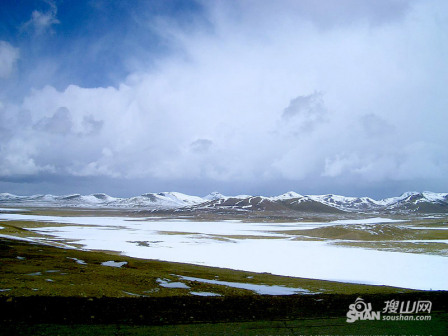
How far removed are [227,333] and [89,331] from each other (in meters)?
5.26

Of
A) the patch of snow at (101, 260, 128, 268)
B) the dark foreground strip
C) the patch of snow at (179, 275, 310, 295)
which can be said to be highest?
the dark foreground strip

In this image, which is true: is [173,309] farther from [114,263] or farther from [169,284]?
[114,263]

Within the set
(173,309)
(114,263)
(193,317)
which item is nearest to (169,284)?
(173,309)

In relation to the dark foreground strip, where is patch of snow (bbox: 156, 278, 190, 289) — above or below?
below

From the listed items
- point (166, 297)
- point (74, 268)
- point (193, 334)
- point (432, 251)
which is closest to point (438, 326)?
point (193, 334)

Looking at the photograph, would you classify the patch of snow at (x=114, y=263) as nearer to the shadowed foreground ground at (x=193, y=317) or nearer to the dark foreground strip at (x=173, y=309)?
the dark foreground strip at (x=173, y=309)

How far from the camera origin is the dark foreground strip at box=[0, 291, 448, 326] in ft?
43.6

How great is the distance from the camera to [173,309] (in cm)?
1500

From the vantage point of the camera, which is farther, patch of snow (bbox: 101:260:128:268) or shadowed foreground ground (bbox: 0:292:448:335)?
patch of snow (bbox: 101:260:128:268)

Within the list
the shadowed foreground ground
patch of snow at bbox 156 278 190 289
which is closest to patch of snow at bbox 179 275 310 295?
patch of snow at bbox 156 278 190 289

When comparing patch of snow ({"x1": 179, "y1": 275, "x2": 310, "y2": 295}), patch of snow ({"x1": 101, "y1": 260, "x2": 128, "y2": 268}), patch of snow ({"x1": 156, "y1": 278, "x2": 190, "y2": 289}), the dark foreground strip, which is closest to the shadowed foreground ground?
the dark foreground strip

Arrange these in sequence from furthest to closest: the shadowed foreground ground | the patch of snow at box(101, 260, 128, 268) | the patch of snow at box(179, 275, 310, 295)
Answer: the patch of snow at box(101, 260, 128, 268) → the patch of snow at box(179, 275, 310, 295) → the shadowed foreground ground

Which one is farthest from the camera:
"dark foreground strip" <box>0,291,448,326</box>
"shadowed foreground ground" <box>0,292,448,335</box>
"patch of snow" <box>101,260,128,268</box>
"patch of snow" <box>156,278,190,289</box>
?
"patch of snow" <box>101,260,128,268</box>

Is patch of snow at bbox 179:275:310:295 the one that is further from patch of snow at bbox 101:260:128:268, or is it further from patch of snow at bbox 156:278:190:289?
patch of snow at bbox 101:260:128:268
